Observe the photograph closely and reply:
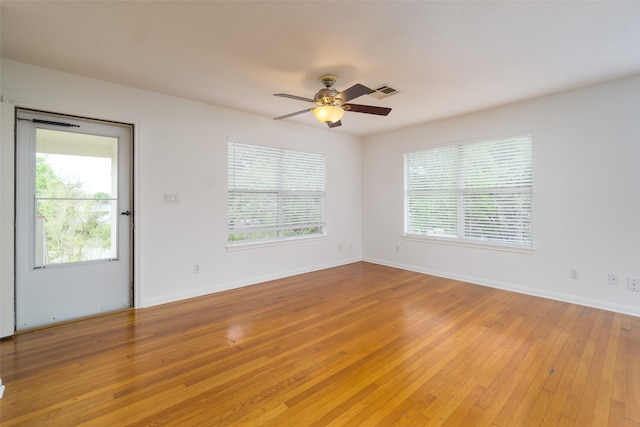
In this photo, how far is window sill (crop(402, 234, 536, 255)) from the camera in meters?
Answer: 3.93

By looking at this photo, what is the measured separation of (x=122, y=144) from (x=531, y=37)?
4218mm

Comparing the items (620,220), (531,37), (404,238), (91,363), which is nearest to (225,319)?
(91,363)

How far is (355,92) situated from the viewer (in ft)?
8.19

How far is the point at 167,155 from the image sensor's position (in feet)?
11.7

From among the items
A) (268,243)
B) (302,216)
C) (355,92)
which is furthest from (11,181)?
(302,216)

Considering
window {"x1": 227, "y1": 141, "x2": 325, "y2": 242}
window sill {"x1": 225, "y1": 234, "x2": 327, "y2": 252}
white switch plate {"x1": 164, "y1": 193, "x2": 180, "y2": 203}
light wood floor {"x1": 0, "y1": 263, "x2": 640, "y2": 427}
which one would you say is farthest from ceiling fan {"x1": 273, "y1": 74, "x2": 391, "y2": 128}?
window sill {"x1": 225, "y1": 234, "x2": 327, "y2": 252}

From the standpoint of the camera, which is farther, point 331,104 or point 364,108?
point 364,108

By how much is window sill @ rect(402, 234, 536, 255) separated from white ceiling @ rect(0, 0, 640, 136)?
2.05m

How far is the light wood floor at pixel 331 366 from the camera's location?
1.71m

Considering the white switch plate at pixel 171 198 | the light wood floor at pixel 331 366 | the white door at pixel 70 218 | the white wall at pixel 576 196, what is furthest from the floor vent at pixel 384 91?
the white door at pixel 70 218

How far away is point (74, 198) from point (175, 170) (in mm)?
1055

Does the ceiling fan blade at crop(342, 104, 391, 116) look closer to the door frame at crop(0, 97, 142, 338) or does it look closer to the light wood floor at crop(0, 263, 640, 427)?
the light wood floor at crop(0, 263, 640, 427)

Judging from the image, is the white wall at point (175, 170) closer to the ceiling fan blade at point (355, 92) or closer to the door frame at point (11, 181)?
the door frame at point (11, 181)

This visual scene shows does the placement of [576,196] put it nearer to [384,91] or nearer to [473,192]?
[473,192]
